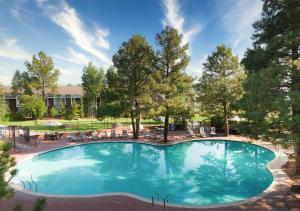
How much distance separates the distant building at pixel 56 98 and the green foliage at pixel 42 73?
189 cm

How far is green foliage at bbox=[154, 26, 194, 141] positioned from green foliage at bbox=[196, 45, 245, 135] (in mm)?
3554

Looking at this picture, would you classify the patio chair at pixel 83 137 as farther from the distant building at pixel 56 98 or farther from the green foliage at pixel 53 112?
the distant building at pixel 56 98

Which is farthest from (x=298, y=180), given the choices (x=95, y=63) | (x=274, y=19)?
(x=95, y=63)

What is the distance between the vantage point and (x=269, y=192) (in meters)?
11.4

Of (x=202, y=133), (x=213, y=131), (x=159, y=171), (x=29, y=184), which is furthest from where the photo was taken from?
(x=213, y=131)

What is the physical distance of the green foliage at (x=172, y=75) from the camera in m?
22.3

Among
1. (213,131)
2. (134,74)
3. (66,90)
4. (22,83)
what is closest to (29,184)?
(134,74)

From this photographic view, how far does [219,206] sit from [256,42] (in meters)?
8.58

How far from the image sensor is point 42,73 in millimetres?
46062

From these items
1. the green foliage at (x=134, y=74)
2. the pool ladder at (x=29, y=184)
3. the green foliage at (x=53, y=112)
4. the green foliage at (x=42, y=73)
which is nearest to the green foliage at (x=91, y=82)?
the green foliage at (x=42, y=73)

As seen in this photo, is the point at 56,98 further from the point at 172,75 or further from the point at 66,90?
the point at 172,75

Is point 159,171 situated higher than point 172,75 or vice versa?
point 172,75

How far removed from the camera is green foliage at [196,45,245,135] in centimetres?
2520

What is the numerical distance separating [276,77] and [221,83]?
1535 cm
